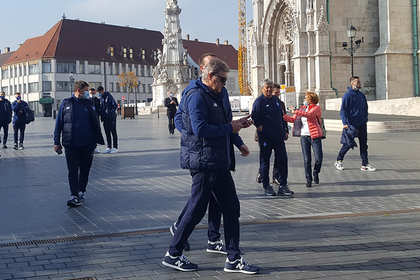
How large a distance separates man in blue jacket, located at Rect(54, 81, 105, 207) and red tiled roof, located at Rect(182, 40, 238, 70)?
104380mm

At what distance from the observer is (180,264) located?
4867mm

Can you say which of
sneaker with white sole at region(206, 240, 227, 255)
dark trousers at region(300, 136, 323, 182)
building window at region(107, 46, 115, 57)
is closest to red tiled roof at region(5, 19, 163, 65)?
building window at region(107, 46, 115, 57)

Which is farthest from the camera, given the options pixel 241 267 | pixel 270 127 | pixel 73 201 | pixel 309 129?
pixel 309 129

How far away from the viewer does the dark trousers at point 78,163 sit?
27.2ft

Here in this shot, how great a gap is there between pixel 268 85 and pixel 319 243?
380cm

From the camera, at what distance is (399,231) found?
6246 mm

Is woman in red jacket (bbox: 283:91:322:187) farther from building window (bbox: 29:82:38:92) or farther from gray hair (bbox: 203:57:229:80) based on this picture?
building window (bbox: 29:82:38:92)

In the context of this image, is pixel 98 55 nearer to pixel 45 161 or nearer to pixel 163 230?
pixel 45 161

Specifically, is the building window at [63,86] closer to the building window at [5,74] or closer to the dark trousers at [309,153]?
the building window at [5,74]

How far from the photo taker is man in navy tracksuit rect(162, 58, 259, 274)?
4.80m

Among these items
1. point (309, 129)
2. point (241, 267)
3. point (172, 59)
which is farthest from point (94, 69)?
point (241, 267)

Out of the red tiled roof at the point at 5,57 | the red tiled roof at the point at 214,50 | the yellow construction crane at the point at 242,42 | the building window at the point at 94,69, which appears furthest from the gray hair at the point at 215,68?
the red tiled roof at the point at 5,57

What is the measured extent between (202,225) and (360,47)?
34.2 m

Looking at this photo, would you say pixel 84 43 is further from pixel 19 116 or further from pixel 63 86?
pixel 19 116
